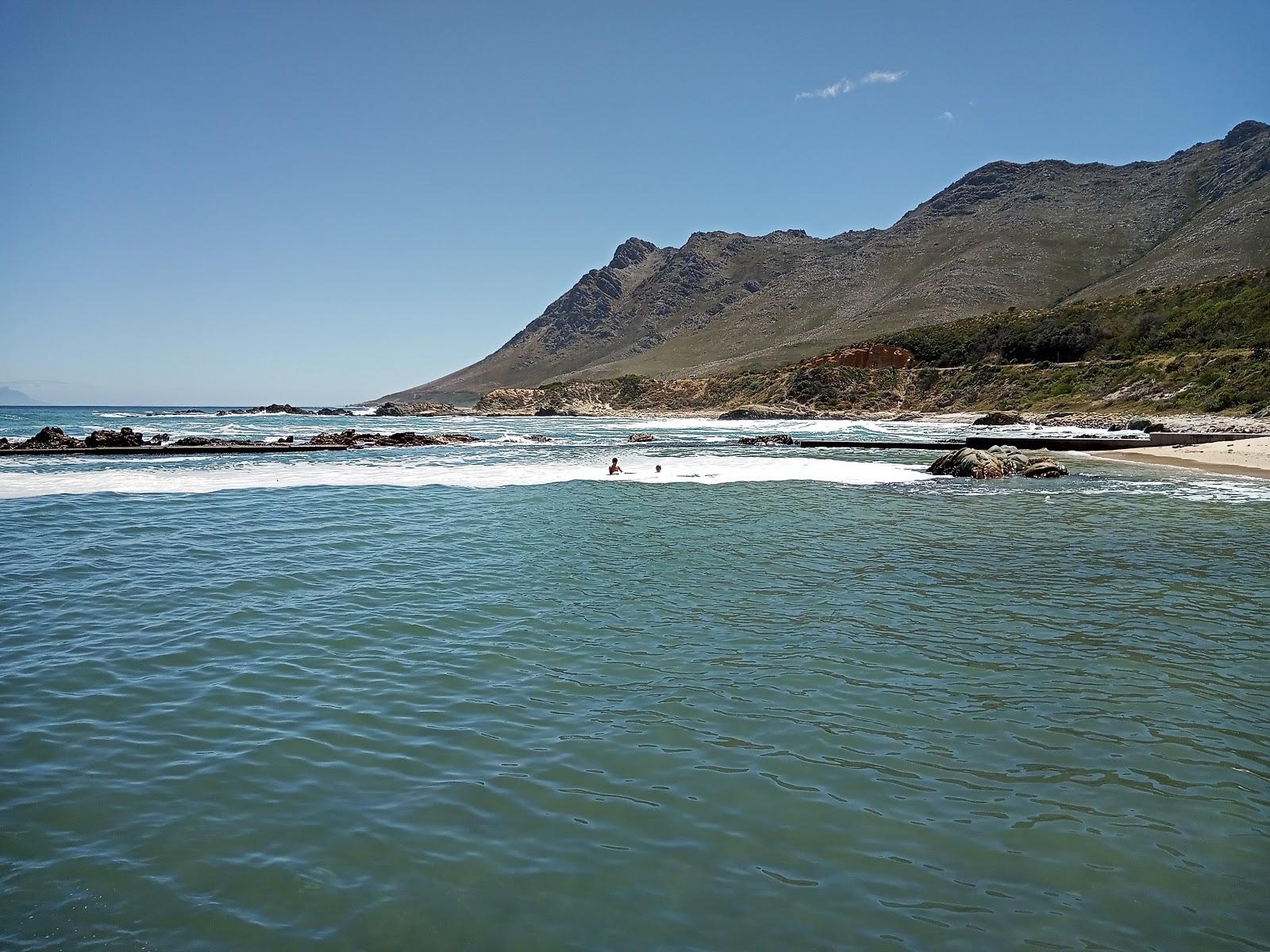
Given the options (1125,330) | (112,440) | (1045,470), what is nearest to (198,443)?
(112,440)

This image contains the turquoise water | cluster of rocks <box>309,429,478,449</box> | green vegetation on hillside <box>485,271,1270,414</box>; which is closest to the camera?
the turquoise water

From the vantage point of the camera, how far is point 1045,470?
2595 cm

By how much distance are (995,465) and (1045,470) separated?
59.1 inches

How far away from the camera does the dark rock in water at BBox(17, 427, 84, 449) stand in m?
43.4

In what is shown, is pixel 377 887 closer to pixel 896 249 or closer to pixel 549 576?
pixel 549 576

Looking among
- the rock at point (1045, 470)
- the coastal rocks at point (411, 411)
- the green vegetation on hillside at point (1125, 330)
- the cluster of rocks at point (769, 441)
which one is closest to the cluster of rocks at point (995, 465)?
the rock at point (1045, 470)

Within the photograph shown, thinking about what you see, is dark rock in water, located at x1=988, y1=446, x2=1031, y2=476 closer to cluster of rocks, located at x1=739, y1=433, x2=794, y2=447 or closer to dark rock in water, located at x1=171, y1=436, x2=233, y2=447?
cluster of rocks, located at x1=739, y1=433, x2=794, y2=447

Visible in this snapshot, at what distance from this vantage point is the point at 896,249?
184375 mm

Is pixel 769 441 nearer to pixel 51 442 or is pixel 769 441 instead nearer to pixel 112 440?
pixel 112 440

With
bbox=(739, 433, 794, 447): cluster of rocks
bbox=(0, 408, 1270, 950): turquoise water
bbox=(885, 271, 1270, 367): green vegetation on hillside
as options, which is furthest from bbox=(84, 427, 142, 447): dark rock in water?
bbox=(885, 271, 1270, 367): green vegetation on hillside

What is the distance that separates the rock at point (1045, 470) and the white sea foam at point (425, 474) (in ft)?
11.2

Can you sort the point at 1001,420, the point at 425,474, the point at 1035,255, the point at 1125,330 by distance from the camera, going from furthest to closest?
the point at 1035,255 < the point at 1125,330 < the point at 1001,420 < the point at 425,474

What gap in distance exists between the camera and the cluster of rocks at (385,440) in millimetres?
47969

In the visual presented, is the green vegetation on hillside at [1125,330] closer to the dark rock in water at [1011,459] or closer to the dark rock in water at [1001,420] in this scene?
the dark rock in water at [1001,420]
